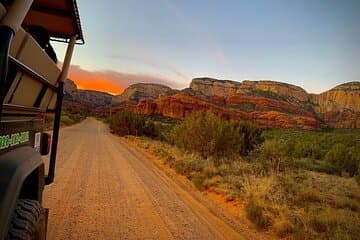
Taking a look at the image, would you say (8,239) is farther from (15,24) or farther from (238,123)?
(238,123)

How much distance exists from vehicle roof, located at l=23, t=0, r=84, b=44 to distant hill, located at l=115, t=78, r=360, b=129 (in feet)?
279

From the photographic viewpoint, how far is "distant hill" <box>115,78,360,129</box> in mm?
104681

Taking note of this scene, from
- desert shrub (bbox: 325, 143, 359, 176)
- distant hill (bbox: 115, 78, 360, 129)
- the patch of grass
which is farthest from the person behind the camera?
distant hill (bbox: 115, 78, 360, 129)

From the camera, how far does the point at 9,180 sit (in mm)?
2250

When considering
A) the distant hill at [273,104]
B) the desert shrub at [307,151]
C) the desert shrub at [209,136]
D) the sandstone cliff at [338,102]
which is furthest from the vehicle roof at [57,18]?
the sandstone cliff at [338,102]

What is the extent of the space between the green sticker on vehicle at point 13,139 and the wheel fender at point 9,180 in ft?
0.18

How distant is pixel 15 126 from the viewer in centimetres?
277

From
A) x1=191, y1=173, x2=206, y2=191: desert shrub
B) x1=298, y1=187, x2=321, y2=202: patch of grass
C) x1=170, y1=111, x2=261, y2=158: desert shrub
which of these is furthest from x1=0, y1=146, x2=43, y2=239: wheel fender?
x1=170, y1=111, x2=261, y2=158: desert shrub

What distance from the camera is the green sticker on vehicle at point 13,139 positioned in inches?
92.7

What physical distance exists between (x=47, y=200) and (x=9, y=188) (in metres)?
6.64

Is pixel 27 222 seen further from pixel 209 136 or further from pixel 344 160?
pixel 344 160

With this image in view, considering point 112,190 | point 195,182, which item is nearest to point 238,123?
point 195,182

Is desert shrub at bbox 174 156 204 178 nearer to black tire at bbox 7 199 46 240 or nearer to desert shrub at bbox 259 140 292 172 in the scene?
desert shrub at bbox 259 140 292 172

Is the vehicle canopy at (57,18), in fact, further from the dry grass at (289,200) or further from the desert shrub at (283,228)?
the dry grass at (289,200)
